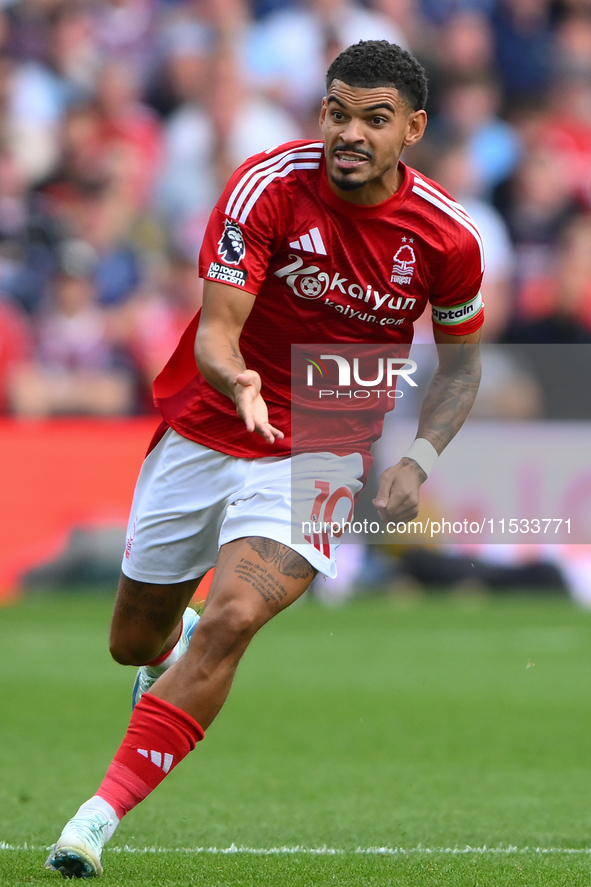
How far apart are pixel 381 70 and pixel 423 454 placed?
1.26 metres

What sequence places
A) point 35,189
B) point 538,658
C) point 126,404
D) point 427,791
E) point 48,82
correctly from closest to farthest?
point 427,791
point 538,658
point 126,404
point 35,189
point 48,82

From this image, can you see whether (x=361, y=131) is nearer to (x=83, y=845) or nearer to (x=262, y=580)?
(x=262, y=580)

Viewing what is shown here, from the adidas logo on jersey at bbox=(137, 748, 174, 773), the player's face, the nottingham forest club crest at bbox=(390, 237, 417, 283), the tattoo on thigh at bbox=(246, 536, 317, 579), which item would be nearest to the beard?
the player's face

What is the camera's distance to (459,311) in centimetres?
471

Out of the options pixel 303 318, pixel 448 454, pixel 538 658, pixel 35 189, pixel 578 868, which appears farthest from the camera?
pixel 35 189

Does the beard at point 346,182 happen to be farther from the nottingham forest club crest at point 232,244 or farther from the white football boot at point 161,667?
the white football boot at point 161,667

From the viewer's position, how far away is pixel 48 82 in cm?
1470

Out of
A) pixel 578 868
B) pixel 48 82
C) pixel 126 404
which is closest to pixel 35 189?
pixel 48 82

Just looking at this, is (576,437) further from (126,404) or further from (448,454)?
(126,404)

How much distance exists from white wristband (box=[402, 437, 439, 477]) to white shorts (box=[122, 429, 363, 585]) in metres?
0.20

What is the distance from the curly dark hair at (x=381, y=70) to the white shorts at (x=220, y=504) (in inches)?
48.0

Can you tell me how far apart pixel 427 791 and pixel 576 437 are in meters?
6.34

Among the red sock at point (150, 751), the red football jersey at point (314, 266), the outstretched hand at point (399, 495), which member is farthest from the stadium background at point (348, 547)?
the red football jersey at point (314, 266)

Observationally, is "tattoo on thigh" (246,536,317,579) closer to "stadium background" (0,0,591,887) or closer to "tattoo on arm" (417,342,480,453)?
"tattoo on arm" (417,342,480,453)
